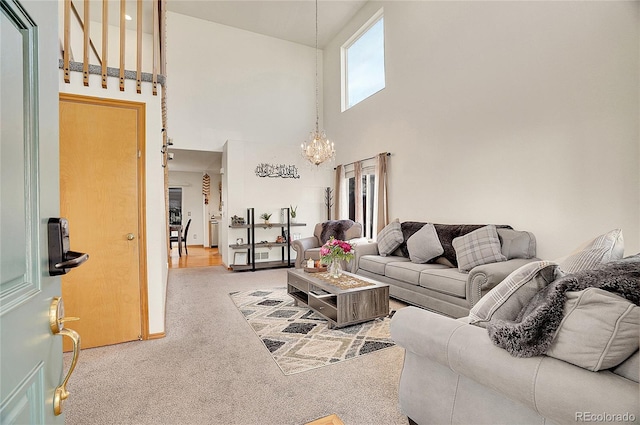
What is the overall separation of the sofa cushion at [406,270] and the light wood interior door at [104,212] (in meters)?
2.83

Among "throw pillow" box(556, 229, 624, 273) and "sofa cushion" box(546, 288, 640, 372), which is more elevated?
"throw pillow" box(556, 229, 624, 273)

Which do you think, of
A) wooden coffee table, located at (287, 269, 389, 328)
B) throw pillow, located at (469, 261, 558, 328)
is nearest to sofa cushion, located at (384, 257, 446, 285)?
wooden coffee table, located at (287, 269, 389, 328)

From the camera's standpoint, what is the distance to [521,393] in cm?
114

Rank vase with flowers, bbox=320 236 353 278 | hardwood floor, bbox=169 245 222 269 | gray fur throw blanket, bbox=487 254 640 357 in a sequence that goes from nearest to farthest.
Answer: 1. gray fur throw blanket, bbox=487 254 640 357
2. vase with flowers, bbox=320 236 353 278
3. hardwood floor, bbox=169 245 222 269

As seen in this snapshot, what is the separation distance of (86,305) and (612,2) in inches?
214

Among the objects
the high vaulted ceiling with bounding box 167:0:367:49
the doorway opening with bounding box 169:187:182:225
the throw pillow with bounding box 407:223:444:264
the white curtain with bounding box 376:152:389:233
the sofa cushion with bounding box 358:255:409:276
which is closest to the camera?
the throw pillow with bounding box 407:223:444:264

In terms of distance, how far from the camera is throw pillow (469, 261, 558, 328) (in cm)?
147

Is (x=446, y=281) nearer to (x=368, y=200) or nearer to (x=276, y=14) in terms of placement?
(x=368, y=200)

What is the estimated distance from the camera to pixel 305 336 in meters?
2.93

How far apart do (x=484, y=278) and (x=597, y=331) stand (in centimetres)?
199

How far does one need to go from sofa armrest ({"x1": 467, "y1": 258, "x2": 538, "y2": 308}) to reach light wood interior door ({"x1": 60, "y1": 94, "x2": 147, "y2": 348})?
3.10 metres

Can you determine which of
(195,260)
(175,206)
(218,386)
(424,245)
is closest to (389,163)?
(424,245)

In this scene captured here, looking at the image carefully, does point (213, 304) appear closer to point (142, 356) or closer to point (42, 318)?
point (142, 356)

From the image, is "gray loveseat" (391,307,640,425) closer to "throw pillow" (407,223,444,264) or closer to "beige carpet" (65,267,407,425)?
"beige carpet" (65,267,407,425)
